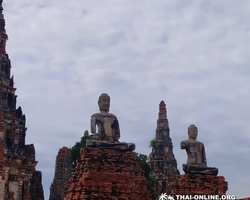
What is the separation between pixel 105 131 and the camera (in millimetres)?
12719

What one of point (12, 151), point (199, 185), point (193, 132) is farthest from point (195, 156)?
point (12, 151)

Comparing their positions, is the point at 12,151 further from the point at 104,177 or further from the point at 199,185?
the point at 104,177

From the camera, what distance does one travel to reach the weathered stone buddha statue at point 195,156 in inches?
535

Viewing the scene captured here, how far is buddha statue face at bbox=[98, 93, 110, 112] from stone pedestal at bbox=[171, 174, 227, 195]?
2987 millimetres

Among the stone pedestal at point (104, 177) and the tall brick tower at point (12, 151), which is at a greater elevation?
the tall brick tower at point (12, 151)

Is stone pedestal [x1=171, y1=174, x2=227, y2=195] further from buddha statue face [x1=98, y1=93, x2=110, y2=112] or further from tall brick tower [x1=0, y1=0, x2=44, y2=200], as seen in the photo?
tall brick tower [x1=0, y1=0, x2=44, y2=200]

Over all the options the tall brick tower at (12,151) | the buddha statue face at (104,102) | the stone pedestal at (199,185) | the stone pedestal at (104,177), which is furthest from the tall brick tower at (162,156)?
the stone pedestal at (104,177)

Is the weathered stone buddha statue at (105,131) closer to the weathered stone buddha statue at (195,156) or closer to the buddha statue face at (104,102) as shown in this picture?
the buddha statue face at (104,102)

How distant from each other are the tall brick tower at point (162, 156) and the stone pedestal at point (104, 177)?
27881 millimetres

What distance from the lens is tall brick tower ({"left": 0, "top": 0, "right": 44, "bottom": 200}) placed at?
33.2m

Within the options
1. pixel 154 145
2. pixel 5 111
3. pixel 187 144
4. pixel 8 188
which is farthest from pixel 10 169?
pixel 187 144

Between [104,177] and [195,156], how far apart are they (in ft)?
11.3

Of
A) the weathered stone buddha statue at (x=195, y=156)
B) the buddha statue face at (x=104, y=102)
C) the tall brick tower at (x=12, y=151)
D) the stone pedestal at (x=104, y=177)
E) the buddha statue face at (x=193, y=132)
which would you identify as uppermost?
the tall brick tower at (x=12, y=151)

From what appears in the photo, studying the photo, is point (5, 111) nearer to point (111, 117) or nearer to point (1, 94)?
point (1, 94)
